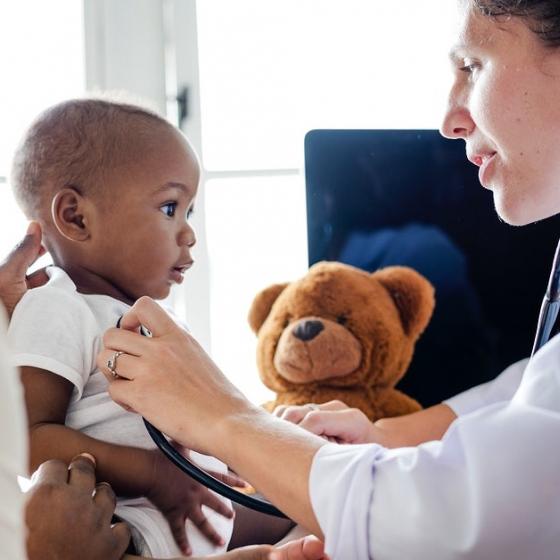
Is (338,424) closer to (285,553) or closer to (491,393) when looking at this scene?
(285,553)

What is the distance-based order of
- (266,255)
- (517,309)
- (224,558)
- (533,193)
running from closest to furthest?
(224,558)
(533,193)
(517,309)
(266,255)

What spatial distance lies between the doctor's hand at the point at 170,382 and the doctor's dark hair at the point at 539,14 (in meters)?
0.55

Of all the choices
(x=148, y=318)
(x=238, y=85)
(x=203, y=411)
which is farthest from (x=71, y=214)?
(x=238, y=85)

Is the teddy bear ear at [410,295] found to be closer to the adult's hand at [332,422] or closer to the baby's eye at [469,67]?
the adult's hand at [332,422]

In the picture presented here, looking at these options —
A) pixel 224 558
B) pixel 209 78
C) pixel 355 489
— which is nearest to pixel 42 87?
pixel 209 78

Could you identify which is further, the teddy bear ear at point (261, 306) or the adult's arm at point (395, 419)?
the teddy bear ear at point (261, 306)

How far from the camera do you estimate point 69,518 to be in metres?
0.94

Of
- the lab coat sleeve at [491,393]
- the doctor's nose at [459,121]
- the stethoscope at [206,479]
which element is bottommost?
the lab coat sleeve at [491,393]

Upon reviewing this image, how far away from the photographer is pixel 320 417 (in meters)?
1.26

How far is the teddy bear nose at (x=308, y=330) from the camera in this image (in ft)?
5.26

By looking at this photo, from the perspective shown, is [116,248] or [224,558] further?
[116,248]

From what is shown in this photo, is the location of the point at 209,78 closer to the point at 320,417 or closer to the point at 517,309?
the point at 517,309

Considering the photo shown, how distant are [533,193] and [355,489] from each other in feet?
1.61

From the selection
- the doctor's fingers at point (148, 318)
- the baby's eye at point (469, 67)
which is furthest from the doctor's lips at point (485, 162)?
the doctor's fingers at point (148, 318)
